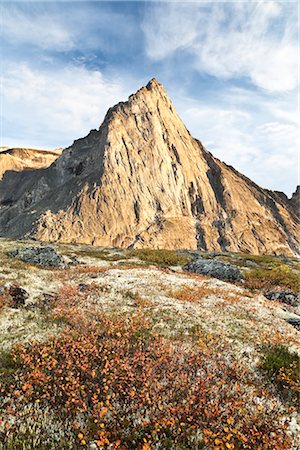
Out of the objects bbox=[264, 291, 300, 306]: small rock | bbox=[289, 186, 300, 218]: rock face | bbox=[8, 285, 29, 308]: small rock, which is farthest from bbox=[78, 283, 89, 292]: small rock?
bbox=[289, 186, 300, 218]: rock face

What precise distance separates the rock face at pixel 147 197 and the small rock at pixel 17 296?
84.2 metres

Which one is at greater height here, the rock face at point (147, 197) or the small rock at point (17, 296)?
the rock face at point (147, 197)

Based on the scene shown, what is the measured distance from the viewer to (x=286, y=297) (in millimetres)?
26531

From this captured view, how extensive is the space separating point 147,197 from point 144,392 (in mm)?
112447

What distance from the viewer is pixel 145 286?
23.5 metres

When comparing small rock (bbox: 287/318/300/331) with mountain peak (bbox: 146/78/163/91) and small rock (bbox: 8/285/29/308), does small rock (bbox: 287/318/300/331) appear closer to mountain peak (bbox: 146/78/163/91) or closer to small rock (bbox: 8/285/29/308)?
small rock (bbox: 8/285/29/308)

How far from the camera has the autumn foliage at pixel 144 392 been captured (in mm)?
8383

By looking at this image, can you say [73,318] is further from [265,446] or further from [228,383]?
[265,446]

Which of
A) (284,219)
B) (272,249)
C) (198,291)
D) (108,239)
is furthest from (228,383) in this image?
(284,219)

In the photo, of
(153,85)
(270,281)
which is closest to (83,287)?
(270,281)

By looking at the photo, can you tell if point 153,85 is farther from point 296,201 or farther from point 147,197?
point 296,201

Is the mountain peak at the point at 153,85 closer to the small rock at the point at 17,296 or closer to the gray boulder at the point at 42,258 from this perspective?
the gray boulder at the point at 42,258

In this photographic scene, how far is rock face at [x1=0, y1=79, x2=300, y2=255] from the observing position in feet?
362

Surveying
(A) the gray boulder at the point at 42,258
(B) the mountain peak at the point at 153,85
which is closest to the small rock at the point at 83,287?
(A) the gray boulder at the point at 42,258
